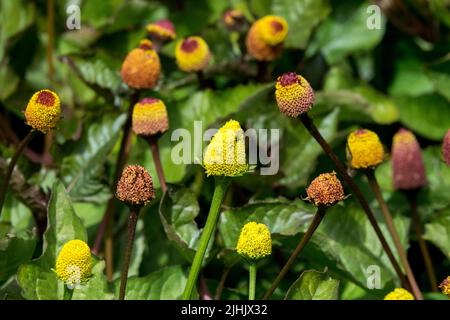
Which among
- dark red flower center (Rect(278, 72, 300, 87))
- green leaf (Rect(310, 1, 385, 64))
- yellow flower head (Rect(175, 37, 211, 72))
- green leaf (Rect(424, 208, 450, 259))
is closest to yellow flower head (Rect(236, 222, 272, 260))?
dark red flower center (Rect(278, 72, 300, 87))

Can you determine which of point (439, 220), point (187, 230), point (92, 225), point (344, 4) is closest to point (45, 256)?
point (187, 230)

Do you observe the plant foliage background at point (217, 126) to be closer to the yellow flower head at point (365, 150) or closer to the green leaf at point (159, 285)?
the green leaf at point (159, 285)

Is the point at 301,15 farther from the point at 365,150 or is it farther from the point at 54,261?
the point at 54,261

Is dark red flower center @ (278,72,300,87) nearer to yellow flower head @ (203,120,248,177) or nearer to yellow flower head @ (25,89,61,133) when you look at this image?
yellow flower head @ (203,120,248,177)

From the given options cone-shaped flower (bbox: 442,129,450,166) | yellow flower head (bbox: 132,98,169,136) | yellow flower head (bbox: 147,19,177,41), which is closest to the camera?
cone-shaped flower (bbox: 442,129,450,166)

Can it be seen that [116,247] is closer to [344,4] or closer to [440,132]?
[440,132]
